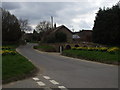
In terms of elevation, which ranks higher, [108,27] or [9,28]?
[9,28]

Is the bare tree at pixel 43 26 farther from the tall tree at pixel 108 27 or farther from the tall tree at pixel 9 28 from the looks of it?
the tall tree at pixel 108 27

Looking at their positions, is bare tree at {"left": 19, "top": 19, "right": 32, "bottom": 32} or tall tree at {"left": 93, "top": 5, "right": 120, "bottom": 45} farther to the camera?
bare tree at {"left": 19, "top": 19, "right": 32, "bottom": 32}

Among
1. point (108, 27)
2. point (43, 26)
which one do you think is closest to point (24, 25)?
point (43, 26)

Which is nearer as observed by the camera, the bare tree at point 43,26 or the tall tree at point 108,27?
the tall tree at point 108,27

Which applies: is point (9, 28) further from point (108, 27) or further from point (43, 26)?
point (43, 26)

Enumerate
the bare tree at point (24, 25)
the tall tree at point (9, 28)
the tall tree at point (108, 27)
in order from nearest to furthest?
the tall tree at point (108, 27), the tall tree at point (9, 28), the bare tree at point (24, 25)

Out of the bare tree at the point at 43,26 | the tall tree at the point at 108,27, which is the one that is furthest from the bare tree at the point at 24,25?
the tall tree at the point at 108,27

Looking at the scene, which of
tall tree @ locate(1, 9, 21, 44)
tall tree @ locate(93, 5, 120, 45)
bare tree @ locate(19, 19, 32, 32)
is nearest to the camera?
tall tree @ locate(93, 5, 120, 45)

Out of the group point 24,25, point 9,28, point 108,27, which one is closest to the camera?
point 108,27

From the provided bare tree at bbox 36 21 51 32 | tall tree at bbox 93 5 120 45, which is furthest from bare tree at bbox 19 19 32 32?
tall tree at bbox 93 5 120 45

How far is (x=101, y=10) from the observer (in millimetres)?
59312

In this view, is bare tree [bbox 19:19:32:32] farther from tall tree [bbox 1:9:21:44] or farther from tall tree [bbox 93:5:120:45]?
tall tree [bbox 93:5:120:45]

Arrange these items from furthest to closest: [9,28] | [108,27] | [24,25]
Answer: [24,25] → [9,28] → [108,27]

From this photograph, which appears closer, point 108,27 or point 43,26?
point 108,27
